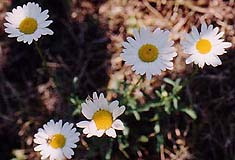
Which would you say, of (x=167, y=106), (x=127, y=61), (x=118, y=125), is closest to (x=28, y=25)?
(x=127, y=61)

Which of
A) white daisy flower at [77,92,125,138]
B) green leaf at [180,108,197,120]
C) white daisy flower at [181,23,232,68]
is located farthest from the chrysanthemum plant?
green leaf at [180,108,197,120]

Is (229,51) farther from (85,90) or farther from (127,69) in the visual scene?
(85,90)

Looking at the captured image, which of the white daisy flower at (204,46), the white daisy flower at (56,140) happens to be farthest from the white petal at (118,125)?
the white daisy flower at (204,46)

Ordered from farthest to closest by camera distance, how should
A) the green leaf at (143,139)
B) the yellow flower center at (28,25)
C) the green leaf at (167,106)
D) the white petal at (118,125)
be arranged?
the green leaf at (143,139)
the green leaf at (167,106)
the yellow flower center at (28,25)
the white petal at (118,125)

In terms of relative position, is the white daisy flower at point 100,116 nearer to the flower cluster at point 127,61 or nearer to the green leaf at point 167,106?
the flower cluster at point 127,61

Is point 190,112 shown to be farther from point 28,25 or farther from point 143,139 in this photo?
point 28,25

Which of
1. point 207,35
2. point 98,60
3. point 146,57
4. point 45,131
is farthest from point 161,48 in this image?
point 98,60
